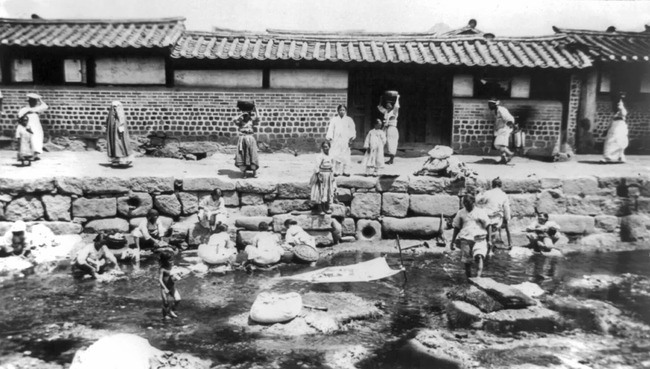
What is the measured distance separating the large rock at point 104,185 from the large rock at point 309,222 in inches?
131

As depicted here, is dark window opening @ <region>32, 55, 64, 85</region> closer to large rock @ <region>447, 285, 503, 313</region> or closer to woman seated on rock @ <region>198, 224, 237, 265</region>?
woman seated on rock @ <region>198, 224, 237, 265</region>

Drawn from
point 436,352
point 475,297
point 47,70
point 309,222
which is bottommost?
point 436,352

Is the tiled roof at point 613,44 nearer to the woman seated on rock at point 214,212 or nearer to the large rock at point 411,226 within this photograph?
the large rock at point 411,226

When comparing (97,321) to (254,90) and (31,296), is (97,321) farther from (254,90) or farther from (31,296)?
(254,90)

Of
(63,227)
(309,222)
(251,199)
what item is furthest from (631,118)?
(63,227)

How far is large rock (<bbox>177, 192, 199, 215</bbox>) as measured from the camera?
1177 cm

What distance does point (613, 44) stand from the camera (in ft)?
55.3

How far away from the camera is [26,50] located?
15.5m

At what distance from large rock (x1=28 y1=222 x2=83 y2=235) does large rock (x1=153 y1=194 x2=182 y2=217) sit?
1.69 metres

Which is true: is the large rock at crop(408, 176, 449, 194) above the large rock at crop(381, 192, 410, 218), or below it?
above

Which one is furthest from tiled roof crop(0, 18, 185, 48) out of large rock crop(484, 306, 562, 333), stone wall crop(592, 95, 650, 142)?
stone wall crop(592, 95, 650, 142)

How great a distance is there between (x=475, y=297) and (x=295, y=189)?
4923mm

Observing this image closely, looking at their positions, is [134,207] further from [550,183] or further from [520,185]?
[550,183]

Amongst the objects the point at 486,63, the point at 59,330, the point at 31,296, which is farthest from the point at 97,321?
the point at 486,63
